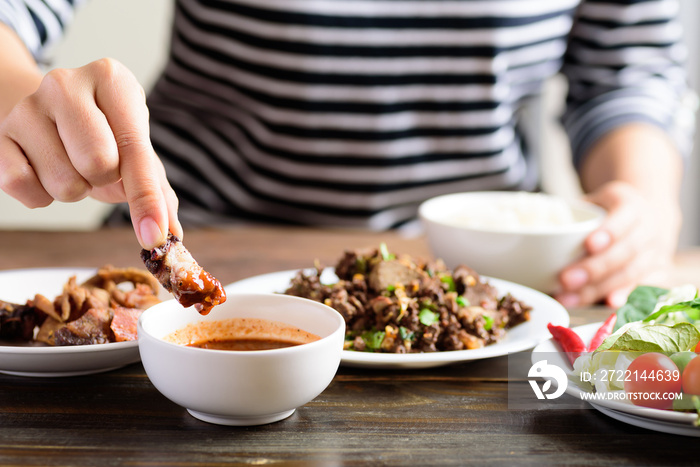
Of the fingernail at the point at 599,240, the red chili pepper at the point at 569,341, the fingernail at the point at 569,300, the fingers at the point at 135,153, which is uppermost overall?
the fingers at the point at 135,153

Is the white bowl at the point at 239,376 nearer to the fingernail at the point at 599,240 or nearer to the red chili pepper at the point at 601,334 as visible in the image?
the red chili pepper at the point at 601,334

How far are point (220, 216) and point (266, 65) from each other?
2.36 feet

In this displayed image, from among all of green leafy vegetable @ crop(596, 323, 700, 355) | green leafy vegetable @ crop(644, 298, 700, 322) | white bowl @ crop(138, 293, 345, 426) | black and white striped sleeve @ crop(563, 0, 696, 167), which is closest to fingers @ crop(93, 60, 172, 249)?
white bowl @ crop(138, 293, 345, 426)

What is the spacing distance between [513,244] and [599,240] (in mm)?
300

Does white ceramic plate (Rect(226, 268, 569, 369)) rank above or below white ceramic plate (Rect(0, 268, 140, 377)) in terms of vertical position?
below

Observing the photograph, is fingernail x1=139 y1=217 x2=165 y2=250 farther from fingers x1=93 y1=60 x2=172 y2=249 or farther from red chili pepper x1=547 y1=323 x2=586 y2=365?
red chili pepper x1=547 y1=323 x2=586 y2=365

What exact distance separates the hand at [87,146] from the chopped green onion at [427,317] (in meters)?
0.53

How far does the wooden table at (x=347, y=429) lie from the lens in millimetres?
1041

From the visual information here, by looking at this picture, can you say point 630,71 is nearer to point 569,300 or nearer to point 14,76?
point 569,300

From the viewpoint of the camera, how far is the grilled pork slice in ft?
3.92

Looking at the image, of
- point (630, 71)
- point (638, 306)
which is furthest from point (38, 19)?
point (630, 71)

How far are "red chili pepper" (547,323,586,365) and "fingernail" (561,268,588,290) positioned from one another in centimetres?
68

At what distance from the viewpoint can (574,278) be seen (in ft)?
6.54

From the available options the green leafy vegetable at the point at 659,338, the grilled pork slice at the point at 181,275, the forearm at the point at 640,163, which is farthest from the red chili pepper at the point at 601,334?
the forearm at the point at 640,163
